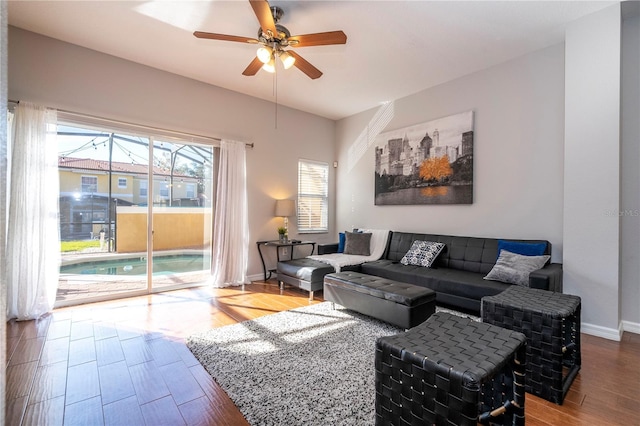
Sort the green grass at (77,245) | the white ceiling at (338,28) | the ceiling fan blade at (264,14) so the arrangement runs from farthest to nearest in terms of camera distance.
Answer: the green grass at (77,245)
the white ceiling at (338,28)
the ceiling fan blade at (264,14)

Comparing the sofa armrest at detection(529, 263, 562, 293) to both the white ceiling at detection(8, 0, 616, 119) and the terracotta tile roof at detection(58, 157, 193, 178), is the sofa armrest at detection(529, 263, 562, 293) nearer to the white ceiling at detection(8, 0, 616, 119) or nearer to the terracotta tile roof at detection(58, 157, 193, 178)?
the white ceiling at detection(8, 0, 616, 119)

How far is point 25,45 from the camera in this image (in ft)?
10.5

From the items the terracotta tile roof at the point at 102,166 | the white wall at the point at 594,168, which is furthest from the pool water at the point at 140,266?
the white wall at the point at 594,168

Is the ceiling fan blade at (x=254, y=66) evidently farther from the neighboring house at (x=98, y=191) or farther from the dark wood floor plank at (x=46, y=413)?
the dark wood floor plank at (x=46, y=413)

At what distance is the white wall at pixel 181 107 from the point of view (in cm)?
328

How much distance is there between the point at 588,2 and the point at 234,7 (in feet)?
10.7

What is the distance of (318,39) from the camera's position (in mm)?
2561

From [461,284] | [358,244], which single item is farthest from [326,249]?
[461,284]

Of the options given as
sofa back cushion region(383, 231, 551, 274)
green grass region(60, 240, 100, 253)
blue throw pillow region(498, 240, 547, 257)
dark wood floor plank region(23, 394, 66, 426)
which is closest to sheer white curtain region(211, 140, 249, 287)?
green grass region(60, 240, 100, 253)

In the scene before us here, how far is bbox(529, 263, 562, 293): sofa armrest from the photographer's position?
8.64 ft

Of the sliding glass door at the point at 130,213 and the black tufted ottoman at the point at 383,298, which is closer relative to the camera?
the black tufted ottoman at the point at 383,298

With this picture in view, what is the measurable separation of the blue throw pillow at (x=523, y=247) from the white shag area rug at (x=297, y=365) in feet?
5.56

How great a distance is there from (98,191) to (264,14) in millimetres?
3150

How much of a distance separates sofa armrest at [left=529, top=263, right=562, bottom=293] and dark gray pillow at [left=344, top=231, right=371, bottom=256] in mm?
2392
